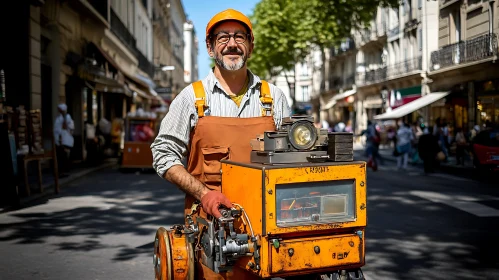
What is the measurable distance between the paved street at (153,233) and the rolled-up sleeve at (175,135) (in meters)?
2.77

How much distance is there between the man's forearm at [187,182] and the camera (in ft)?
9.34

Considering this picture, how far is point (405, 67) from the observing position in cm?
3831

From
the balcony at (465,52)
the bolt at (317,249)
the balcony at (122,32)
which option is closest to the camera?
the bolt at (317,249)

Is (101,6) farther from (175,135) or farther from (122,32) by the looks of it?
(175,135)

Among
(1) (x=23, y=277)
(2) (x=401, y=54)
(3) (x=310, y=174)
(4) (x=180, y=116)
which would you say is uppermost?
(2) (x=401, y=54)

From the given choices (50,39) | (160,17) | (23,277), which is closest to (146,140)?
(50,39)

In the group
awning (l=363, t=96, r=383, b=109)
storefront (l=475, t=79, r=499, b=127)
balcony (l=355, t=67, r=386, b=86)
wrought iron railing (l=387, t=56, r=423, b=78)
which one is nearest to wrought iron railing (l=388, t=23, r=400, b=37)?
wrought iron railing (l=387, t=56, r=423, b=78)

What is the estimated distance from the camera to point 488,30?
24.7m

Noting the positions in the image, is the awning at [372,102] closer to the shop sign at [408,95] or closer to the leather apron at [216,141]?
the shop sign at [408,95]

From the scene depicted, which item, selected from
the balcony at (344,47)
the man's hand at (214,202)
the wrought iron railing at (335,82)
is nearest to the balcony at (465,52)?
the balcony at (344,47)

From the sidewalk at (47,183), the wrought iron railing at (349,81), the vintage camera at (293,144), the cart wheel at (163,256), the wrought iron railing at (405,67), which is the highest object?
the wrought iron railing at (349,81)

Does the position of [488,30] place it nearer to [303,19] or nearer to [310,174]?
[303,19]

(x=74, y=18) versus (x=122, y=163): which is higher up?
(x=74, y=18)

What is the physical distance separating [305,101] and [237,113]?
268 feet
